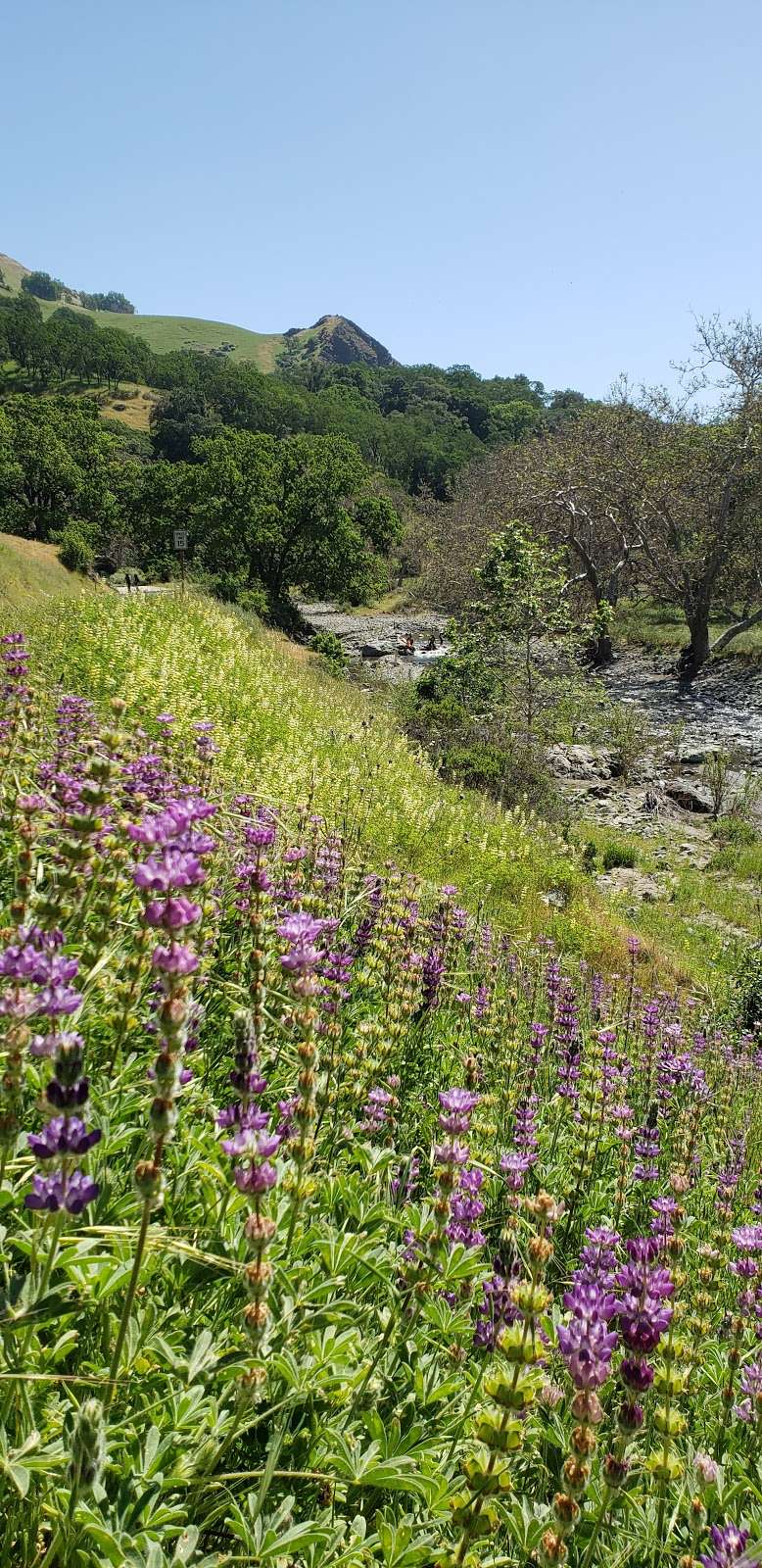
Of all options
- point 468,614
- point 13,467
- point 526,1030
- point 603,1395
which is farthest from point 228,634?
point 13,467

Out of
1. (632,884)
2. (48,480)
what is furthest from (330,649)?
(48,480)

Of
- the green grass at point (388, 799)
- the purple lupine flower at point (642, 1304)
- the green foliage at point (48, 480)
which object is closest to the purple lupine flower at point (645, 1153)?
the purple lupine flower at point (642, 1304)

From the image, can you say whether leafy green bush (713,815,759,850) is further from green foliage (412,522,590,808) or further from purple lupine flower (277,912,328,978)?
purple lupine flower (277,912,328,978)

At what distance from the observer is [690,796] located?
633 inches

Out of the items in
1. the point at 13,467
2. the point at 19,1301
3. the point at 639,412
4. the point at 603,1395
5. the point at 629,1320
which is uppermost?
the point at 639,412

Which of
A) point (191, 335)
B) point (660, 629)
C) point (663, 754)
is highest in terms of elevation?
point (191, 335)

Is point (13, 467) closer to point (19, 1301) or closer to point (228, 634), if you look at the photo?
point (228, 634)

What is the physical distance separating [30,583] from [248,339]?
173760 millimetres

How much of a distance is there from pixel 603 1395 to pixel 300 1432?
3.29ft

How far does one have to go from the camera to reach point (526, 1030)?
492 cm

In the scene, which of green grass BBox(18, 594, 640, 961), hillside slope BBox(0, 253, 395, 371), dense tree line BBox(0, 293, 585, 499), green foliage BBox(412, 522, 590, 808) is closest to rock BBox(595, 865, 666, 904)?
green grass BBox(18, 594, 640, 961)

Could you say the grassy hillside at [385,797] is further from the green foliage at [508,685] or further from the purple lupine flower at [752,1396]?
the purple lupine flower at [752,1396]

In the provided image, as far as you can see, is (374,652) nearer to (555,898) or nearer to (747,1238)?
(555,898)

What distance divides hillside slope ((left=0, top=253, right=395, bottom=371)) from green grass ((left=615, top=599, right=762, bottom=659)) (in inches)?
4830
